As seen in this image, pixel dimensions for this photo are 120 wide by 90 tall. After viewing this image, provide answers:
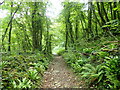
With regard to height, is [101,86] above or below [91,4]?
below

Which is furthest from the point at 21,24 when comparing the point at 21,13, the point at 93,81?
the point at 93,81

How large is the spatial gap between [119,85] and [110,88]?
1.17ft

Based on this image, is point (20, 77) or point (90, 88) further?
point (20, 77)

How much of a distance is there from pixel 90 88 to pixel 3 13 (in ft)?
Result: 40.6

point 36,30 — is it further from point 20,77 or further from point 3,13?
point 20,77

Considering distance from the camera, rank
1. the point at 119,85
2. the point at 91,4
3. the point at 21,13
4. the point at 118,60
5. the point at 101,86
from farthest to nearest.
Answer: the point at 21,13 → the point at 91,4 → the point at 118,60 → the point at 101,86 → the point at 119,85

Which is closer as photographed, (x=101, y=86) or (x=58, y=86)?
(x=101, y=86)

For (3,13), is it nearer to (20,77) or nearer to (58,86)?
(20,77)

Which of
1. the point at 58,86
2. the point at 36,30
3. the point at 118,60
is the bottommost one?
the point at 58,86

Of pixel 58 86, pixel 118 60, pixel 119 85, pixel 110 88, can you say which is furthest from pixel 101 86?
pixel 58 86

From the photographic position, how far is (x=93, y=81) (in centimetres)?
449

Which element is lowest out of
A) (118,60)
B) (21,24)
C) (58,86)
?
(58,86)

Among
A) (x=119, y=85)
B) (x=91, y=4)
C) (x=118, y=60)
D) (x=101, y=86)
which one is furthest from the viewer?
(x=91, y=4)

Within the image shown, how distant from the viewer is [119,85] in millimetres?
3582
